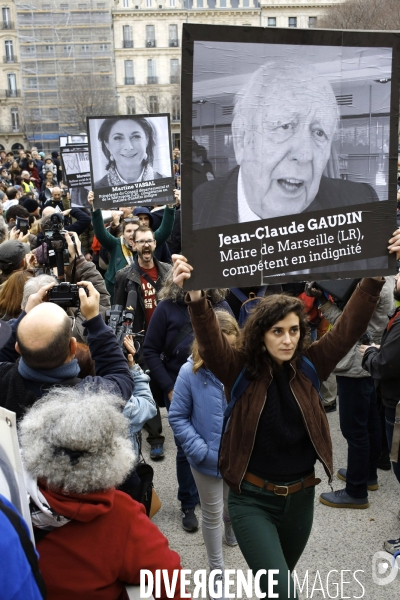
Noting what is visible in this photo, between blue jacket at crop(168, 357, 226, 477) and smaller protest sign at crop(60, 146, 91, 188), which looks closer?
blue jacket at crop(168, 357, 226, 477)

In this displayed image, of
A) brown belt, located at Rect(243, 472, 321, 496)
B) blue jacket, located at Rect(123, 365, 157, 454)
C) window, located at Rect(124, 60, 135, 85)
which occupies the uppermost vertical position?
window, located at Rect(124, 60, 135, 85)

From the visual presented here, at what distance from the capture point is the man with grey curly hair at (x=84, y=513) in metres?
1.76

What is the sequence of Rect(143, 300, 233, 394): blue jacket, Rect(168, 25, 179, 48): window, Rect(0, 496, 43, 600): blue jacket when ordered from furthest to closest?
Rect(168, 25, 179, 48): window → Rect(143, 300, 233, 394): blue jacket → Rect(0, 496, 43, 600): blue jacket

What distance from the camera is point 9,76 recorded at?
205 feet

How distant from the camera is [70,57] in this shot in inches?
1886

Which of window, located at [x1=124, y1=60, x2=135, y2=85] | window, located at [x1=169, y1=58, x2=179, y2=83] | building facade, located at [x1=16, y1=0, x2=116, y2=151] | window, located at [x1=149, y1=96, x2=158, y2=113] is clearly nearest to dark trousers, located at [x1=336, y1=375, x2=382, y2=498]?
building facade, located at [x1=16, y1=0, x2=116, y2=151]

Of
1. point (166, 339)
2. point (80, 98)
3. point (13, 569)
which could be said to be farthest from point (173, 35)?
point (13, 569)

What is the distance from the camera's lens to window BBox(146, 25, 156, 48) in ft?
207

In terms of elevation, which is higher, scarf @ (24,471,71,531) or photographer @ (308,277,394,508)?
scarf @ (24,471,71,531)

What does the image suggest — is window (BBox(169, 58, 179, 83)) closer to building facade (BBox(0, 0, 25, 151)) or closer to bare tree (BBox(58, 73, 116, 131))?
building facade (BBox(0, 0, 25, 151))

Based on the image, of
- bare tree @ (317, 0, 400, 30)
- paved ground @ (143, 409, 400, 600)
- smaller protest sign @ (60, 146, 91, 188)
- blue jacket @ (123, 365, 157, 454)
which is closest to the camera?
blue jacket @ (123, 365, 157, 454)

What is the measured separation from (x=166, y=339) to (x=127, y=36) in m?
64.7

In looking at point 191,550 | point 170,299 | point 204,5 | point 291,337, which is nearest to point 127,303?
point 170,299

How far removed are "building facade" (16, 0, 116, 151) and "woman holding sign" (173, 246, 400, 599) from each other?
46.4 m
